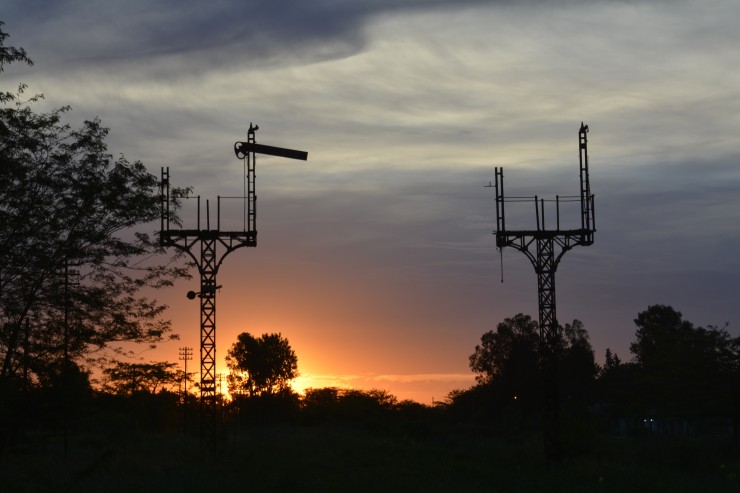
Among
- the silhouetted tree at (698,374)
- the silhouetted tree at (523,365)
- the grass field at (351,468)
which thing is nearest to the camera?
the grass field at (351,468)

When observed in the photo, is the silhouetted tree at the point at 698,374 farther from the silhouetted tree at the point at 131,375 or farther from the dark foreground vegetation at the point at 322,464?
the silhouetted tree at the point at 131,375

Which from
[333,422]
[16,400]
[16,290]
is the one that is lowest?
[333,422]

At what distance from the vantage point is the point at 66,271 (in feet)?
91.3

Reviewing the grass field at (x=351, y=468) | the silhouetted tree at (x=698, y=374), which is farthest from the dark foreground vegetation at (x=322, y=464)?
the silhouetted tree at (x=698, y=374)

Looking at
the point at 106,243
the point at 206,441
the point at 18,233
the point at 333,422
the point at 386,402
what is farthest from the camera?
the point at 386,402

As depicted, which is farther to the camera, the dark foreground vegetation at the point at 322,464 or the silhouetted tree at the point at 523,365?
the silhouetted tree at the point at 523,365

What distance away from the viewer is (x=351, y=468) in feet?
122

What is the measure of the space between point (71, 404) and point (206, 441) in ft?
42.2

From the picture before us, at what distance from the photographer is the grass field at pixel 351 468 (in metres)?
25.9

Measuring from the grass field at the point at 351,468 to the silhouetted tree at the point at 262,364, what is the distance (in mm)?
64549

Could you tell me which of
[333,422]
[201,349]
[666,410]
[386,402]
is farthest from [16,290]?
[386,402]

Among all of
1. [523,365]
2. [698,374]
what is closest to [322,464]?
[698,374]

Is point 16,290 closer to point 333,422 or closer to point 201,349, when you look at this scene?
point 201,349

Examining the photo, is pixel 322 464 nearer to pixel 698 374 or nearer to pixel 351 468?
pixel 351 468
